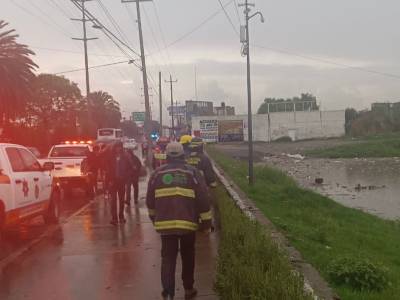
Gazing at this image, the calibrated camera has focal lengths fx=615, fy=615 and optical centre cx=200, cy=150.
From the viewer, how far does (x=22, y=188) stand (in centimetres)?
1096

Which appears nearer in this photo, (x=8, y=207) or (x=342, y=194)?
(x=8, y=207)

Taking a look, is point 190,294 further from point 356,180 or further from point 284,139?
point 284,139

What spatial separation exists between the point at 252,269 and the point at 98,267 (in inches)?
145

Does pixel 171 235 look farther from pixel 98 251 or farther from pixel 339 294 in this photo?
pixel 98 251

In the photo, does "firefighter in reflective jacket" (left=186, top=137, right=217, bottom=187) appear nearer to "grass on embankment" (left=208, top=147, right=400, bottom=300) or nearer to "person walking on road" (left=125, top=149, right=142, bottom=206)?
"grass on embankment" (left=208, top=147, right=400, bottom=300)

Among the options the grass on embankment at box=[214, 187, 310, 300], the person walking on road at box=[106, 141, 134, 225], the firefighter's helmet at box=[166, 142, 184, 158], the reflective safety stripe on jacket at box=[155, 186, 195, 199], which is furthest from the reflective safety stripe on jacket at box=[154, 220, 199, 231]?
the person walking on road at box=[106, 141, 134, 225]

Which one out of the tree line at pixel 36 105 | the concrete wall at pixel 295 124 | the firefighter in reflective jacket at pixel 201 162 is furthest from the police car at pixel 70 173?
the concrete wall at pixel 295 124

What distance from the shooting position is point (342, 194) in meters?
26.2

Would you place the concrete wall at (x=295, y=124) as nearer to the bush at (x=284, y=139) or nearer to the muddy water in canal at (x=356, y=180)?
the bush at (x=284, y=139)

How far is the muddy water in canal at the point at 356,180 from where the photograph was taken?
75.0 feet

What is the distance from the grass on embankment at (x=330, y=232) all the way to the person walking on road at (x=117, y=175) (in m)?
3.27

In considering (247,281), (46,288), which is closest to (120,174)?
(46,288)

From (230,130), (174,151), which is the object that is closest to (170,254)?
(174,151)

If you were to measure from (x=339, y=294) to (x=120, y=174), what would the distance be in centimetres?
699
